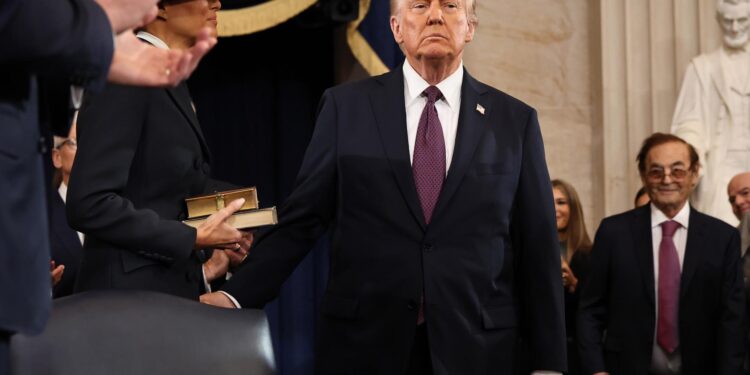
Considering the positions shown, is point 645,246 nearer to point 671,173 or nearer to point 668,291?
point 668,291

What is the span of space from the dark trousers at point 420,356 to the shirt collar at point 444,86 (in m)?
0.63

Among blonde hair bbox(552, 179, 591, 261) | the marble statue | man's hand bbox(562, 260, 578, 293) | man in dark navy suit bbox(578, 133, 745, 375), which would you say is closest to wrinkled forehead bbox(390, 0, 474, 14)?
man in dark navy suit bbox(578, 133, 745, 375)

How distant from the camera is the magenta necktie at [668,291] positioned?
16.1 feet

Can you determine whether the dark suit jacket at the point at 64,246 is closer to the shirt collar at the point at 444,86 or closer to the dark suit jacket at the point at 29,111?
the shirt collar at the point at 444,86

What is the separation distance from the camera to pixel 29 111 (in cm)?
168

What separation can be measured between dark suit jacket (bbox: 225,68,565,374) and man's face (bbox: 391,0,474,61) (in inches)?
6.3

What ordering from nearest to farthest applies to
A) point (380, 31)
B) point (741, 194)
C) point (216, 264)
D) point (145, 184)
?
point (145, 184) → point (216, 264) → point (741, 194) → point (380, 31)

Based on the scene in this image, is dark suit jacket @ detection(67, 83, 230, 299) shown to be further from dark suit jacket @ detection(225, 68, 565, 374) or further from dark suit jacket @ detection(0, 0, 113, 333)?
dark suit jacket @ detection(0, 0, 113, 333)

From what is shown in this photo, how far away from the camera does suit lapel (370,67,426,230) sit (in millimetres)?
3125

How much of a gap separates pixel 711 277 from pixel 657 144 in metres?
0.71

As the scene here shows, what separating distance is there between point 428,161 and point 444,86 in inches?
9.5

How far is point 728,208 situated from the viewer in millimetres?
6766

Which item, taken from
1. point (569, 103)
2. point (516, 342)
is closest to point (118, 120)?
point (516, 342)

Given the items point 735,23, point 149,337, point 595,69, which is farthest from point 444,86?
point 595,69
